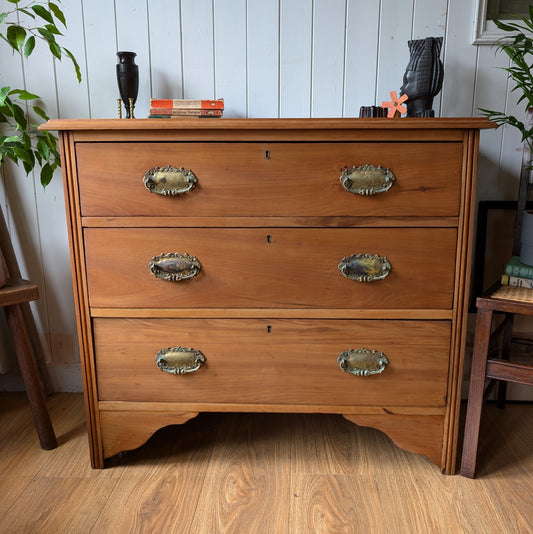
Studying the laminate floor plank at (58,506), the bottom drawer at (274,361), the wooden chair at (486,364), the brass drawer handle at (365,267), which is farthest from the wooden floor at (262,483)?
the brass drawer handle at (365,267)

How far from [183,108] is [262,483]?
1.07m

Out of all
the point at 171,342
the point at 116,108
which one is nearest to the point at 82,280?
the point at 171,342

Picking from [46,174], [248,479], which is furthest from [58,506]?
[46,174]

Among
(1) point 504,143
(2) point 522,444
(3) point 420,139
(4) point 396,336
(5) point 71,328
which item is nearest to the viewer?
(3) point 420,139

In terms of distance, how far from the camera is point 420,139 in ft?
3.87

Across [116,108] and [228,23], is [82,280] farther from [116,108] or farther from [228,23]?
[228,23]

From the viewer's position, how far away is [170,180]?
1.21m

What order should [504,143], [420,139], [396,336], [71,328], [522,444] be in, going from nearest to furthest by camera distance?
[420,139] < [396,336] < [522,444] < [504,143] < [71,328]

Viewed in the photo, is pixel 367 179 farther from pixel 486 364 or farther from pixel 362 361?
pixel 486 364

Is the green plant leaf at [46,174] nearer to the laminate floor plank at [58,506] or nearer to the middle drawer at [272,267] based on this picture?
the middle drawer at [272,267]

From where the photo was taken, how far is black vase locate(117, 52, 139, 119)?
148 centimetres

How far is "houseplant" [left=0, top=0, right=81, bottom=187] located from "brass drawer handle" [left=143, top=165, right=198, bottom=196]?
46cm

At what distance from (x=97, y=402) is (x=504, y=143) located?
60.2 inches

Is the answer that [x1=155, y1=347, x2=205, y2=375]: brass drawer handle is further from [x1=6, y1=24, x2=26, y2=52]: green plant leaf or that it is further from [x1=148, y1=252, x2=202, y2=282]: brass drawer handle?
[x1=6, y1=24, x2=26, y2=52]: green plant leaf
